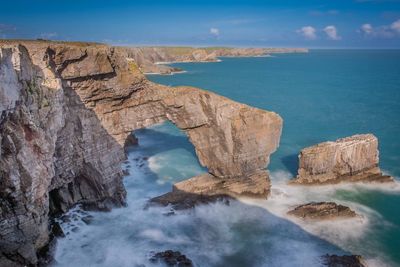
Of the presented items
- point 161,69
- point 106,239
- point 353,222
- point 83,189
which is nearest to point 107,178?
point 83,189

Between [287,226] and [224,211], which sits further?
[224,211]

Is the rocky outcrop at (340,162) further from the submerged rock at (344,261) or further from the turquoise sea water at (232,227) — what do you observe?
the submerged rock at (344,261)

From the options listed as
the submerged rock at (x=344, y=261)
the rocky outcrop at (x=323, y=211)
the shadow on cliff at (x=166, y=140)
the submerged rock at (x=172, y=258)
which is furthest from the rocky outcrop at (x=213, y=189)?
the shadow on cliff at (x=166, y=140)

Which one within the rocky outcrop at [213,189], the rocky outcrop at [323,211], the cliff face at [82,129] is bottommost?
the rocky outcrop at [323,211]

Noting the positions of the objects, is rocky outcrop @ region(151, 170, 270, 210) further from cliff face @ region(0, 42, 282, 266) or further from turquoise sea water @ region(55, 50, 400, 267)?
turquoise sea water @ region(55, 50, 400, 267)

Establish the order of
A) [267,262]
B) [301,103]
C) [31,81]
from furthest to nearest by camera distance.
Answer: [301,103], [267,262], [31,81]

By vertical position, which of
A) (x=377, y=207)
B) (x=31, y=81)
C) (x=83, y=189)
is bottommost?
(x=377, y=207)

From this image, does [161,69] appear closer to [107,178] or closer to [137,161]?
[137,161]
